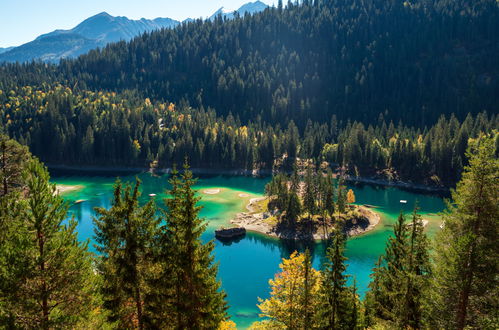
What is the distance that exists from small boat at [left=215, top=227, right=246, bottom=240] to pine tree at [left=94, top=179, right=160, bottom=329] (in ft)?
228

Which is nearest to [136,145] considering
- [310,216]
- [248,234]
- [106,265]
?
[248,234]

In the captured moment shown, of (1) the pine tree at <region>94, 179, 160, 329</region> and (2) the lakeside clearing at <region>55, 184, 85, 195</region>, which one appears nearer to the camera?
(1) the pine tree at <region>94, 179, 160, 329</region>

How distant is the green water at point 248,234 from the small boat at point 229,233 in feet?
7.10

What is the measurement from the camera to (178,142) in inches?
7239

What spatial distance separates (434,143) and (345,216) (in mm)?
74931

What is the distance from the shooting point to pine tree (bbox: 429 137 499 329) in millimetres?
19672

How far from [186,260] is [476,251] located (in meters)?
17.3

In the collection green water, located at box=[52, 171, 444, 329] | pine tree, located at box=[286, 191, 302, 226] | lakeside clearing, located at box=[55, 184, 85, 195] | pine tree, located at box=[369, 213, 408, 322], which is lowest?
green water, located at box=[52, 171, 444, 329]

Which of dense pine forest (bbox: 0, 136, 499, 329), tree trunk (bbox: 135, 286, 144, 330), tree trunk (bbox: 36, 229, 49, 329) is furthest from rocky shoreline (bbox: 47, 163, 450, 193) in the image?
tree trunk (bbox: 36, 229, 49, 329)

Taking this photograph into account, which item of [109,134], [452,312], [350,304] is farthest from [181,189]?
[109,134]

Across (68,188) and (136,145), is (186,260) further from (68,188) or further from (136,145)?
(136,145)

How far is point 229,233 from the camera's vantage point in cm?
9344

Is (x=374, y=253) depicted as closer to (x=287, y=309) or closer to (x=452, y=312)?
(x=287, y=309)

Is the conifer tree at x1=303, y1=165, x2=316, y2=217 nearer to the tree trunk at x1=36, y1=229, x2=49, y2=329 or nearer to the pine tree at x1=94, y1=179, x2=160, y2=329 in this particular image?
the pine tree at x1=94, y1=179, x2=160, y2=329
